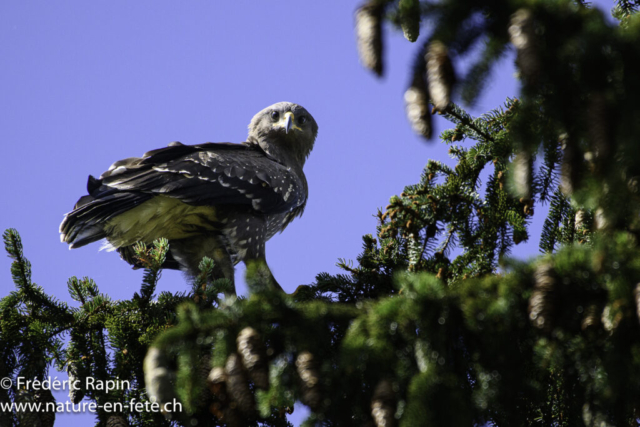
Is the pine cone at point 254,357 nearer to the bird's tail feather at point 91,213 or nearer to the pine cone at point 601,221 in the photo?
the pine cone at point 601,221

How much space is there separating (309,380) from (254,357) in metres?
0.18

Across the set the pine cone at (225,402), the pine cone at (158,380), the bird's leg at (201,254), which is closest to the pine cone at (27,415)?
the pine cone at (225,402)

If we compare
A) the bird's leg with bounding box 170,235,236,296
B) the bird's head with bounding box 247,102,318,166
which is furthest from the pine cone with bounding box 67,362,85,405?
the bird's head with bounding box 247,102,318,166

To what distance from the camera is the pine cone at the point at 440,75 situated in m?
1.78

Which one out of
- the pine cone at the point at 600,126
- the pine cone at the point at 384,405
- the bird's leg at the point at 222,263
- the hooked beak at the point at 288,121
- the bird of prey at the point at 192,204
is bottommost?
the pine cone at the point at 384,405

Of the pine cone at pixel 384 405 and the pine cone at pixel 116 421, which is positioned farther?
the pine cone at pixel 116 421

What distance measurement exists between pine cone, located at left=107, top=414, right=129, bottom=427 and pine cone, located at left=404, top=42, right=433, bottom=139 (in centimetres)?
222

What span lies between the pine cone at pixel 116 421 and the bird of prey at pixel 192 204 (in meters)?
2.10

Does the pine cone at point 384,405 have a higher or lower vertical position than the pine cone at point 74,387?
lower

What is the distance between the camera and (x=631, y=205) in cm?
207

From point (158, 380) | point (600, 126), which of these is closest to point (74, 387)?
point (158, 380)

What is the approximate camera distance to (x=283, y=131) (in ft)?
21.9

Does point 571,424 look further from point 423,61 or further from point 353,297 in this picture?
point 423,61

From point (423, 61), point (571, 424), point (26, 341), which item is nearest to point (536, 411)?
point (571, 424)
